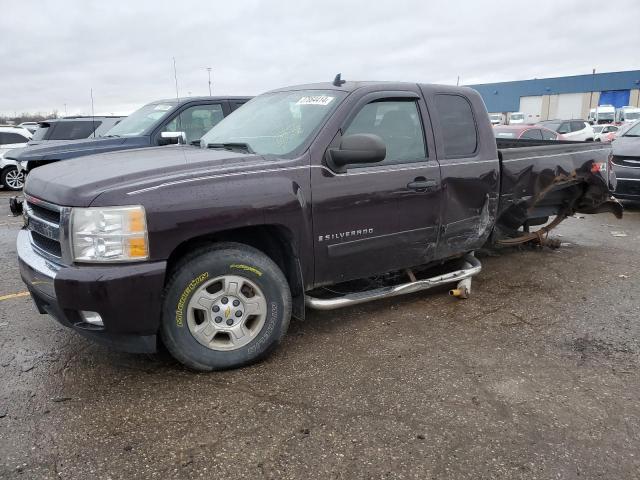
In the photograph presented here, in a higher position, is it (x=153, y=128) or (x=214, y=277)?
(x=153, y=128)

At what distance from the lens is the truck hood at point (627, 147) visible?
867 cm

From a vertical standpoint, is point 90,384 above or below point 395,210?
below

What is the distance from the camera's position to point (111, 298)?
277 cm

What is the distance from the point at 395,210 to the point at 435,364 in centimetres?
113

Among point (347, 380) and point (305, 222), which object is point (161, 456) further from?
point (305, 222)

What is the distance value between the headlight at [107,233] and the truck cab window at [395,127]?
1695mm

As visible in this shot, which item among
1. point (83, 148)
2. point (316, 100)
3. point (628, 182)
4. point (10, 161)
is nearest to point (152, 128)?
point (83, 148)

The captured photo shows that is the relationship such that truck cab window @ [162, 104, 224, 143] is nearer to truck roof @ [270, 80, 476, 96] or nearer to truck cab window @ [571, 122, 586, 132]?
truck roof @ [270, 80, 476, 96]

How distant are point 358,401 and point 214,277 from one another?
1.11m

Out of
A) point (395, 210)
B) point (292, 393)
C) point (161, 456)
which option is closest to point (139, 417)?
point (161, 456)

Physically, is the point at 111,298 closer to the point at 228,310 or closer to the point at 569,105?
the point at 228,310

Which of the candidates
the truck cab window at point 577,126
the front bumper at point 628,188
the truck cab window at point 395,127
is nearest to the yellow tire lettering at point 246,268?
the truck cab window at point 395,127

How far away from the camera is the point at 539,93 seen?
6100 cm

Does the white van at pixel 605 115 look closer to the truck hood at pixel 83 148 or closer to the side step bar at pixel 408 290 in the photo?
the truck hood at pixel 83 148
